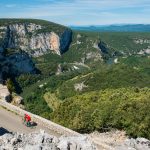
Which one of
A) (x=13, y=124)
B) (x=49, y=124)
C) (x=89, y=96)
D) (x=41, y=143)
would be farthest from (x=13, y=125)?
(x=89, y=96)

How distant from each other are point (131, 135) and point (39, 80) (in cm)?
15596

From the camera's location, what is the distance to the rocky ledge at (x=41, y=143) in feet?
79.0

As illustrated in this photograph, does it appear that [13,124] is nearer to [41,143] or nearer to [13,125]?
[13,125]

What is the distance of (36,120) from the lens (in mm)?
35250

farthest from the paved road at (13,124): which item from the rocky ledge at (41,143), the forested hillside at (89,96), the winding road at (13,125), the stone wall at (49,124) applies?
the forested hillside at (89,96)

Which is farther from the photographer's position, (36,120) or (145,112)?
(145,112)

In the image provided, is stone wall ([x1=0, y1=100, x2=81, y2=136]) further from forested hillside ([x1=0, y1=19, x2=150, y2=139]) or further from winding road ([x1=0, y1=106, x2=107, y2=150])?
forested hillside ([x1=0, y1=19, x2=150, y2=139])

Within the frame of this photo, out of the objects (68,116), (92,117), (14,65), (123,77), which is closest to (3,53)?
(14,65)

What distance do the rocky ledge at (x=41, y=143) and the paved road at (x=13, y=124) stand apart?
7.37 m

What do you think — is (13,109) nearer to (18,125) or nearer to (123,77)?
(18,125)

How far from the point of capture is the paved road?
33500 millimetres

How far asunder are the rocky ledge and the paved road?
7.37 meters

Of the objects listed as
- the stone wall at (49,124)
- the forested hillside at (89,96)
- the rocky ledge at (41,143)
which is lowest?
the forested hillside at (89,96)

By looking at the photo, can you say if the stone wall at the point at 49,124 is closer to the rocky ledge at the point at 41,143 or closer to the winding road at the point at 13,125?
the winding road at the point at 13,125
